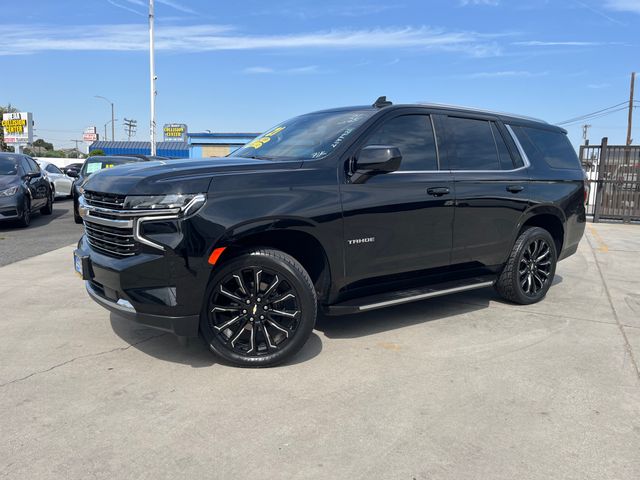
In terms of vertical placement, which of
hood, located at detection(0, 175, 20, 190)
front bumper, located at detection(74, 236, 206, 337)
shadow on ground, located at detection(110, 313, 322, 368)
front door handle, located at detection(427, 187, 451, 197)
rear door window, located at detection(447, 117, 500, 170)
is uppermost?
rear door window, located at detection(447, 117, 500, 170)

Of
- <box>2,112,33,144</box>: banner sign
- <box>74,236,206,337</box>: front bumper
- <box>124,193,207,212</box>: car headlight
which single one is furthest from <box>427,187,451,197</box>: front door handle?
<box>2,112,33,144</box>: banner sign

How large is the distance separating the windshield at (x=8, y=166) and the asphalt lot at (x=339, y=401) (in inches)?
279

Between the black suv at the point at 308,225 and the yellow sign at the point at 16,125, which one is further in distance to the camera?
the yellow sign at the point at 16,125

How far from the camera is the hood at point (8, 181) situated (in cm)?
1062

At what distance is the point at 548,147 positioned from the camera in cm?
578

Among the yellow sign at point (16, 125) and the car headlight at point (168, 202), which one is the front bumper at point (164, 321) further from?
the yellow sign at point (16, 125)

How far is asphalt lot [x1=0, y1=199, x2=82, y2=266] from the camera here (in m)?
8.19

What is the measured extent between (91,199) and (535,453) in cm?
328

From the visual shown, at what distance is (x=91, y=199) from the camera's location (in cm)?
381

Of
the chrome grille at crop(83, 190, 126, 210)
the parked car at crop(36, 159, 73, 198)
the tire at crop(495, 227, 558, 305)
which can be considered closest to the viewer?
the chrome grille at crop(83, 190, 126, 210)

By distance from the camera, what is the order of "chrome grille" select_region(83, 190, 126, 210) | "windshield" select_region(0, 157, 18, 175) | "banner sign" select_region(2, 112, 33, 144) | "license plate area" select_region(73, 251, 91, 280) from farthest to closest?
"banner sign" select_region(2, 112, 33, 144)
"windshield" select_region(0, 157, 18, 175)
"license plate area" select_region(73, 251, 91, 280)
"chrome grille" select_region(83, 190, 126, 210)

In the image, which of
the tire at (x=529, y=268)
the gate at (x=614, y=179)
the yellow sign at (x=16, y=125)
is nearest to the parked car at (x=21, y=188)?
the tire at (x=529, y=268)

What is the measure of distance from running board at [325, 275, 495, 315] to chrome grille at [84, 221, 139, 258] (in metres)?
1.52

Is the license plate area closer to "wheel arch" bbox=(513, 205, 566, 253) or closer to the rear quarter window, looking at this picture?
"wheel arch" bbox=(513, 205, 566, 253)
